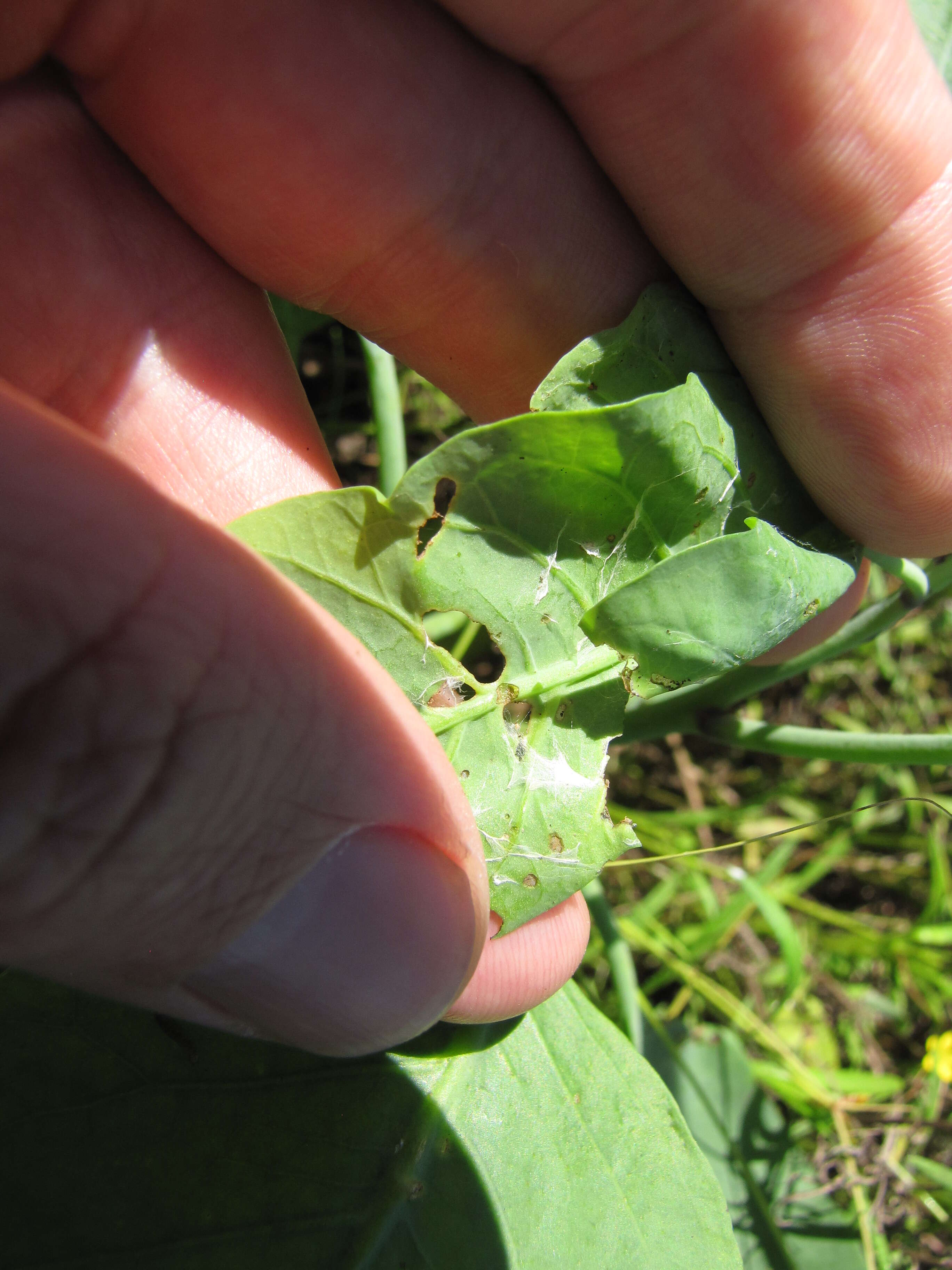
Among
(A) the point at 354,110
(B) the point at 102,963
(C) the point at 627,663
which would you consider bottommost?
(C) the point at 627,663

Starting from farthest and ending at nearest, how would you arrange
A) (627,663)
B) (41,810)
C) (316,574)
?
(627,663), (316,574), (41,810)

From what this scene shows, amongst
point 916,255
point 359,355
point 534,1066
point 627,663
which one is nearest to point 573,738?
point 627,663

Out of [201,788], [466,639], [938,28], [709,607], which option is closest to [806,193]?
[938,28]

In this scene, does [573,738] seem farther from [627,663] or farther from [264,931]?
[264,931]

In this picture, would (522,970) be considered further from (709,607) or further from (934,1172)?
(934,1172)

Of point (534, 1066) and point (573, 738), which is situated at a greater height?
point (573, 738)

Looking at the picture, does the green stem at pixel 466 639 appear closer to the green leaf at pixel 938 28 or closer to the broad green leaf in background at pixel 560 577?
the broad green leaf in background at pixel 560 577
